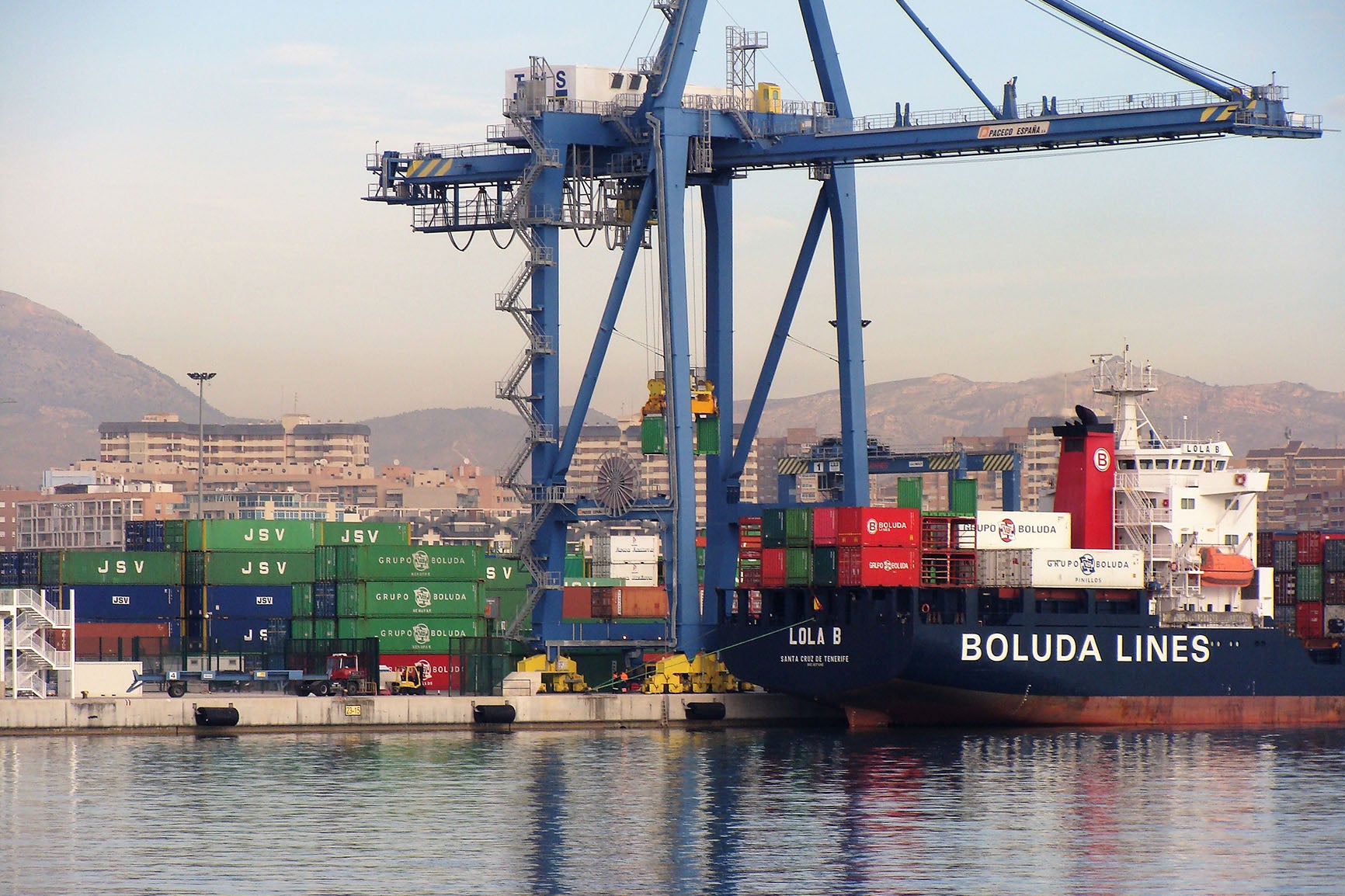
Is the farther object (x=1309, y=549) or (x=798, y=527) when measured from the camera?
(x=1309, y=549)

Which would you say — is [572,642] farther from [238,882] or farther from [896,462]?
[238,882]

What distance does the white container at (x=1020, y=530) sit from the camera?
186 ft

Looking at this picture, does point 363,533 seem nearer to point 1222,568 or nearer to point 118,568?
point 118,568

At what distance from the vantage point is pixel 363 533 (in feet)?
254

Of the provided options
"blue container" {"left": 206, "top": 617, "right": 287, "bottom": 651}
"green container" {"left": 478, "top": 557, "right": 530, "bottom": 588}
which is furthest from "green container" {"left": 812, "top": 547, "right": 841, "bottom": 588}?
"green container" {"left": 478, "top": 557, "right": 530, "bottom": 588}

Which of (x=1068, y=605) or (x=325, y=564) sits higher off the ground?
(x=325, y=564)

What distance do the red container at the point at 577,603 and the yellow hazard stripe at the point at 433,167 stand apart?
15.3 m

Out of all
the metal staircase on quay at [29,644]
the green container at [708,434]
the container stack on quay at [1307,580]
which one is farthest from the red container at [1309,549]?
the metal staircase on quay at [29,644]

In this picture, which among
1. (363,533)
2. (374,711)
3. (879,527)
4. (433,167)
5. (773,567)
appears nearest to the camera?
(879,527)

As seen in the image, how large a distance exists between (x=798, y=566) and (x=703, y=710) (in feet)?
18.6

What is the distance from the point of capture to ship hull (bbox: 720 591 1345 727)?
55062 millimetres

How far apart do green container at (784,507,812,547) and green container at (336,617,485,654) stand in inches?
512

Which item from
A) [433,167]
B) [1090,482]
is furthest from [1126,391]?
[433,167]

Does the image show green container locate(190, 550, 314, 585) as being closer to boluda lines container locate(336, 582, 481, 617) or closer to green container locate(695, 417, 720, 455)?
boluda lines container locate(336, 582, 481, 617)
